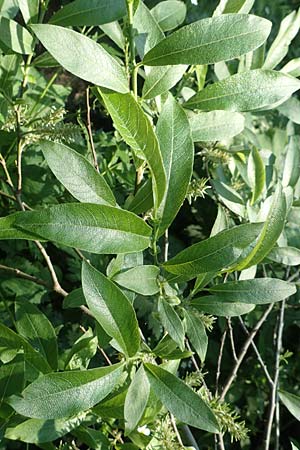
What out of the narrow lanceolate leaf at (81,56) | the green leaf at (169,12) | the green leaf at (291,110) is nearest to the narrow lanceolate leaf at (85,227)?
the narrow lanceolate leaf at (81,56)

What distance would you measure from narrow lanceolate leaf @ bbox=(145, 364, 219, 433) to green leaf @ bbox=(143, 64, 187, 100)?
279 millimetres

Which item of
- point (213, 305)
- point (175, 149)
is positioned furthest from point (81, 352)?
point (175, 149)

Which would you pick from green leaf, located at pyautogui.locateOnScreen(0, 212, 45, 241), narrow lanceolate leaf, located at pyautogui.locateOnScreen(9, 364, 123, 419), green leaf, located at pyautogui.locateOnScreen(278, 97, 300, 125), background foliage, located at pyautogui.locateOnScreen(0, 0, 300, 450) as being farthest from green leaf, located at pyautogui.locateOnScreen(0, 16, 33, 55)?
green leaf, located at pyautogui.locateOnScreen(278, 97, 300, 125)

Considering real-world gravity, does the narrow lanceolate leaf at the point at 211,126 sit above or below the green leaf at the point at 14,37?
below

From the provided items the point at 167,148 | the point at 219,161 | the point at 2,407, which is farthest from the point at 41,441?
the point at 219,161

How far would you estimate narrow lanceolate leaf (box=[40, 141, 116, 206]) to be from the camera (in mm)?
554

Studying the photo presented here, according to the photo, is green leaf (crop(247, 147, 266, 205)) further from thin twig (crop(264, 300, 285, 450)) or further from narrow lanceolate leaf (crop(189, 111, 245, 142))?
thin twig (crop(264, 300, 285, 450))

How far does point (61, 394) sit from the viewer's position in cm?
56

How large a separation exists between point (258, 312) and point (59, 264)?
475 mm

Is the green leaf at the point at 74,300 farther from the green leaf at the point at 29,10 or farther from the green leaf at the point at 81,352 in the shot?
the green leaf at the point at 29,10

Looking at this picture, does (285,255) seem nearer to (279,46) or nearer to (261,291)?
(261,291)

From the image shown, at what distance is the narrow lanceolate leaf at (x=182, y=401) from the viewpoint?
0.57 m

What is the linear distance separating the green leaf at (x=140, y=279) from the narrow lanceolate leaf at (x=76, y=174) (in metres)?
0.07

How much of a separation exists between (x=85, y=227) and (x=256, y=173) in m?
0.37
